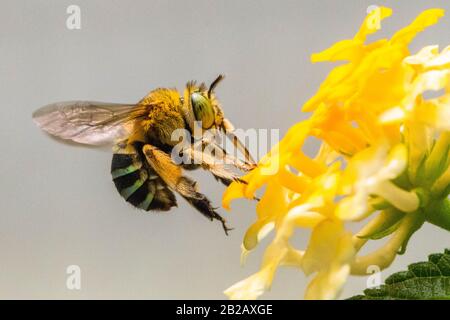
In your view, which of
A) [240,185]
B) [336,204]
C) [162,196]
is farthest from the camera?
[162,196]

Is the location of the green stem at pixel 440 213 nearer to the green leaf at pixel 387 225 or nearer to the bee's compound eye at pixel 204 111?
the green leaf at pixel 387 225

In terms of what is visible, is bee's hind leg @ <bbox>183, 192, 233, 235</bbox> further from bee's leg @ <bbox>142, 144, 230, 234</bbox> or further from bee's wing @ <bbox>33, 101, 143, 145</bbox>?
bee's wing @ <bbox>33, 101, 143, 145</bbox>

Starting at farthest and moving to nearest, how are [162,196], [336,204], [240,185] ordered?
[162,196]
[240,185]
[336,204]

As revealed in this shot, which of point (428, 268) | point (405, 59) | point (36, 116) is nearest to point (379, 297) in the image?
point (428, 268)

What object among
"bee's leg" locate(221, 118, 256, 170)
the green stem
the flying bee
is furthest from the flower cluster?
the flying bee

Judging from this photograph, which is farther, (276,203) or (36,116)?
(36,116)

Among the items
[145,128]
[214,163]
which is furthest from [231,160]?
[145,128]

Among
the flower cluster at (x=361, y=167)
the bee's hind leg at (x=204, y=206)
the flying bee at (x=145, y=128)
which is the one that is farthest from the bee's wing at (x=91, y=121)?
the flower cluster at (x=361, y=167)

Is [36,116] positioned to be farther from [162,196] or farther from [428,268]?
[428,268]
